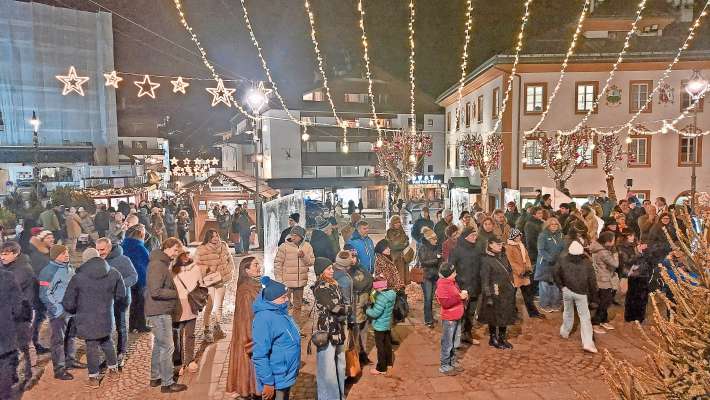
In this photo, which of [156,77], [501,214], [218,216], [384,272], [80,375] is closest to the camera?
[80,375]

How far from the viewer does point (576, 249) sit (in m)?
7.62

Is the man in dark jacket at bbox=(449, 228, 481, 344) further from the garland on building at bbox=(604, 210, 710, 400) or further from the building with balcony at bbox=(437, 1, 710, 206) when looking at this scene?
the building with balcony at bbox=(437, 1, 710, 206)

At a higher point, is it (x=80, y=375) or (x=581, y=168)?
(x=581, y=168)

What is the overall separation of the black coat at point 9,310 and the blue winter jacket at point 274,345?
11.4 feet

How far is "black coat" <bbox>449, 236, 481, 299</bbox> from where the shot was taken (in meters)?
7.92

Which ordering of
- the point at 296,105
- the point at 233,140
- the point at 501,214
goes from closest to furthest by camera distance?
1. the point at 501,214
2. the point at 296,105
3. the point at 233,140

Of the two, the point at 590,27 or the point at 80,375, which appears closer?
the point at 80,375

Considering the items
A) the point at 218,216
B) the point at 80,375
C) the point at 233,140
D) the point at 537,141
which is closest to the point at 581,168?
the point at 537,141

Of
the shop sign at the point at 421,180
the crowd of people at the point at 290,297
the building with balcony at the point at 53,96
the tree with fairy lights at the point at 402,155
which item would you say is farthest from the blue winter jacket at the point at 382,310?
the building with balcony at the point at 53,96

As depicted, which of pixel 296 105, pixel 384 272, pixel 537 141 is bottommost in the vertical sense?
pixel 384 272

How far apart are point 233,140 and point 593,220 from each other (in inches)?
1648

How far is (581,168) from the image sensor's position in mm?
25750

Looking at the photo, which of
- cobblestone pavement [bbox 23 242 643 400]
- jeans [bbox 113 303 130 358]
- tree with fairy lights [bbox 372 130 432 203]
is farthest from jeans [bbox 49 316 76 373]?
tree with fairy lights [bbox 372 130 432 203]

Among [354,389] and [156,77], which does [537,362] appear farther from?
[156,77]
